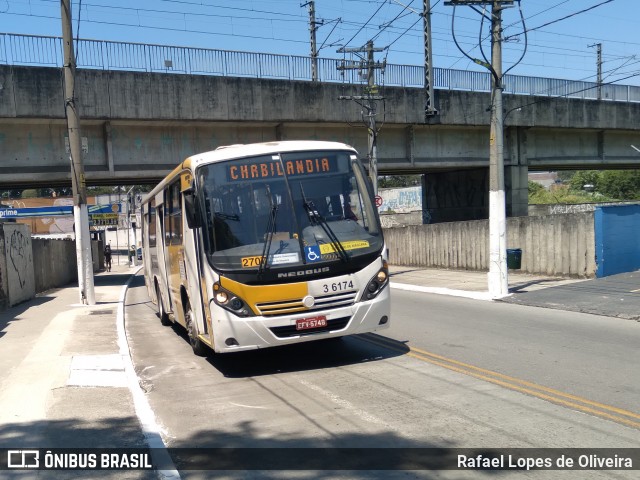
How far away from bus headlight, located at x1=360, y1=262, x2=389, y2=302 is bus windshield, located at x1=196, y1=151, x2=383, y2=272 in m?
0.32

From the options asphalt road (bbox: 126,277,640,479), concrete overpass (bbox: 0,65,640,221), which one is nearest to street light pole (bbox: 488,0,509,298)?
asphalt road (bbox: 126,277,640,479)

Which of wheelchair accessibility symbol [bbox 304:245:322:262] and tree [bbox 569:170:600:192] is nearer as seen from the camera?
wheelchair accessibility symbol [bbox 304:245:322:262]

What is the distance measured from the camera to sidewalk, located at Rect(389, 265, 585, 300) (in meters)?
18.3

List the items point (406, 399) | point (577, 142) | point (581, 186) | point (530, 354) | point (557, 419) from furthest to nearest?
point (581, 186) < point (577, 142) < point (530, 354) < point (406, 399) < point (557, 419)

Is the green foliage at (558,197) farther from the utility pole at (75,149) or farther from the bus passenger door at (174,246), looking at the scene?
the bus passenger door at (174,246)

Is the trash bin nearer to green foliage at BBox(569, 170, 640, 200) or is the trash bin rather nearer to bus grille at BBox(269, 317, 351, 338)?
bus grille at BBox(269, 317, 351, 338)

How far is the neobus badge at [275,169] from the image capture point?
341 inches

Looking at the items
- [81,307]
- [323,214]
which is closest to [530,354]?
[323,214]

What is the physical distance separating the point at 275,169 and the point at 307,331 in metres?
2.27

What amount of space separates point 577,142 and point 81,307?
26.5 m

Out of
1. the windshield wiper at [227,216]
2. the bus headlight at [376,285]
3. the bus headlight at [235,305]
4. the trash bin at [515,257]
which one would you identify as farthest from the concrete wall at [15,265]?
the trash bin at [515,257]

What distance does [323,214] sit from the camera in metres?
8.65

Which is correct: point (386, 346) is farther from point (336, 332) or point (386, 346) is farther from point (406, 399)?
point (406, 399)

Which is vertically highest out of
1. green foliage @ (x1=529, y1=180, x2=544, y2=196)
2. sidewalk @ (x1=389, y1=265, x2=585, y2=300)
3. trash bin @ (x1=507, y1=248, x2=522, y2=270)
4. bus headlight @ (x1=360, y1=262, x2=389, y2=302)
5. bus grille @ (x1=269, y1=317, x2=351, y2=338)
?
green foliage @ (x1=529, y1=180, x2=544, y2=196)
